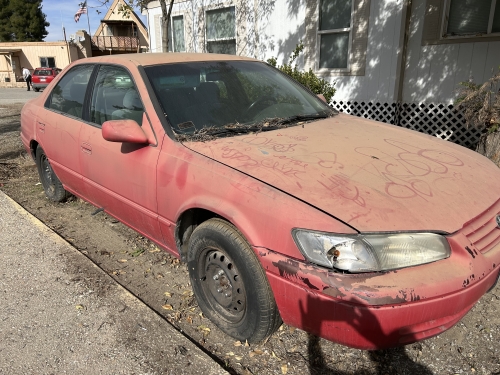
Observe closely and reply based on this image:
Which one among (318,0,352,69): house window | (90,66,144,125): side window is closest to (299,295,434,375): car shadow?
(90,66,144,125): side window

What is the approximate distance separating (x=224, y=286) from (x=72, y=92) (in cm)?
270

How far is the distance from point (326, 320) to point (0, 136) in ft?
31.7

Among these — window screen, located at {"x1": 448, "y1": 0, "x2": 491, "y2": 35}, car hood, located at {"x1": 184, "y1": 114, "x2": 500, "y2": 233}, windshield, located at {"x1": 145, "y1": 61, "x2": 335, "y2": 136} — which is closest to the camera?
car hood, located at {"x1": 184, "y1": 114, "x2": 500, "y2": 233}

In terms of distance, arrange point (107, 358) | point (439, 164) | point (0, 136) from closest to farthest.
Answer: point (107, 358) → point (439, 164) → point (0, 136)

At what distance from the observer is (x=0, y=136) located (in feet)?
30.2

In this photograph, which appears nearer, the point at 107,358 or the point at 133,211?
the point at 107,358

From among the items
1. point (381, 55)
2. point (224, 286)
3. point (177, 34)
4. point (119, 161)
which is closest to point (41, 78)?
point (177, 34)

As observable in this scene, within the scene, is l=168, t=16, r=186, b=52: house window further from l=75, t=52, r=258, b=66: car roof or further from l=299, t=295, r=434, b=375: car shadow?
l=299, t=295, r=434, b=375: car shadow

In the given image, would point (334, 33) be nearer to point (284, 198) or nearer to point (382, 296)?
point (284, 198)

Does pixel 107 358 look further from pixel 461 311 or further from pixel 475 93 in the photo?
pixel 475 93

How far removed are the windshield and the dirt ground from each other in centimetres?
127

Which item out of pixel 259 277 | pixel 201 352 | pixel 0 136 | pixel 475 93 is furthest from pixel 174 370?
pixel 0 136

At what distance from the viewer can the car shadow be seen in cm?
184

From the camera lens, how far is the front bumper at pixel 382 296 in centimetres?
181
